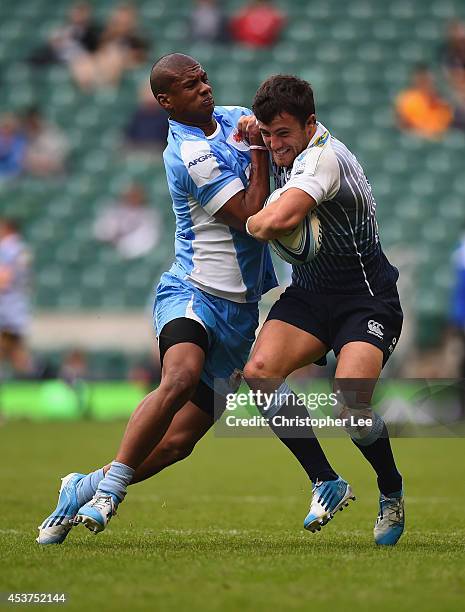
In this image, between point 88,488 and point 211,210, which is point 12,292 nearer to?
point 88,488

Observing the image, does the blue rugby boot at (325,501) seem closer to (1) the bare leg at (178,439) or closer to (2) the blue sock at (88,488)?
(1) the bare leg at (178,439)

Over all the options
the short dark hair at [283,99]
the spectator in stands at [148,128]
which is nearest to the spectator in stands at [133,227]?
the spectator in stands at [148,128]

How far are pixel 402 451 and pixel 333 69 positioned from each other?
10.6 metres

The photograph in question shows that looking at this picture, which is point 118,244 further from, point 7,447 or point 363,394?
point 363,394

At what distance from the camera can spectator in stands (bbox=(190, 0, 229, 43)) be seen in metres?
21.8

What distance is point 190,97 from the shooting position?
6188mm

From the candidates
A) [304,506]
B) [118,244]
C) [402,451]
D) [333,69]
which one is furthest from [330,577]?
[333,69]

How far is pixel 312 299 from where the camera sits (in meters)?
6.18

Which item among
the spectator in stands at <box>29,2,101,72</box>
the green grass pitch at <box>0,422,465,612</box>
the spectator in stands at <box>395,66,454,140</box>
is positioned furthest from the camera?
the spectator in stands at <box>29,2,101,72</box>

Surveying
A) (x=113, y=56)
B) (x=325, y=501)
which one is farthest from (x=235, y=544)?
(x=113, y=56)

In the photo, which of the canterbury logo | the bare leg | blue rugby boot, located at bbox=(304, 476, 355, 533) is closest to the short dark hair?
the canterbury logo

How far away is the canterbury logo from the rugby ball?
450 mm

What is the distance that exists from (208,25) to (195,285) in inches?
639

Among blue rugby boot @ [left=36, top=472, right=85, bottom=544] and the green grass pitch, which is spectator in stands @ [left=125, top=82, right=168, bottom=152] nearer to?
the green grass pitch
